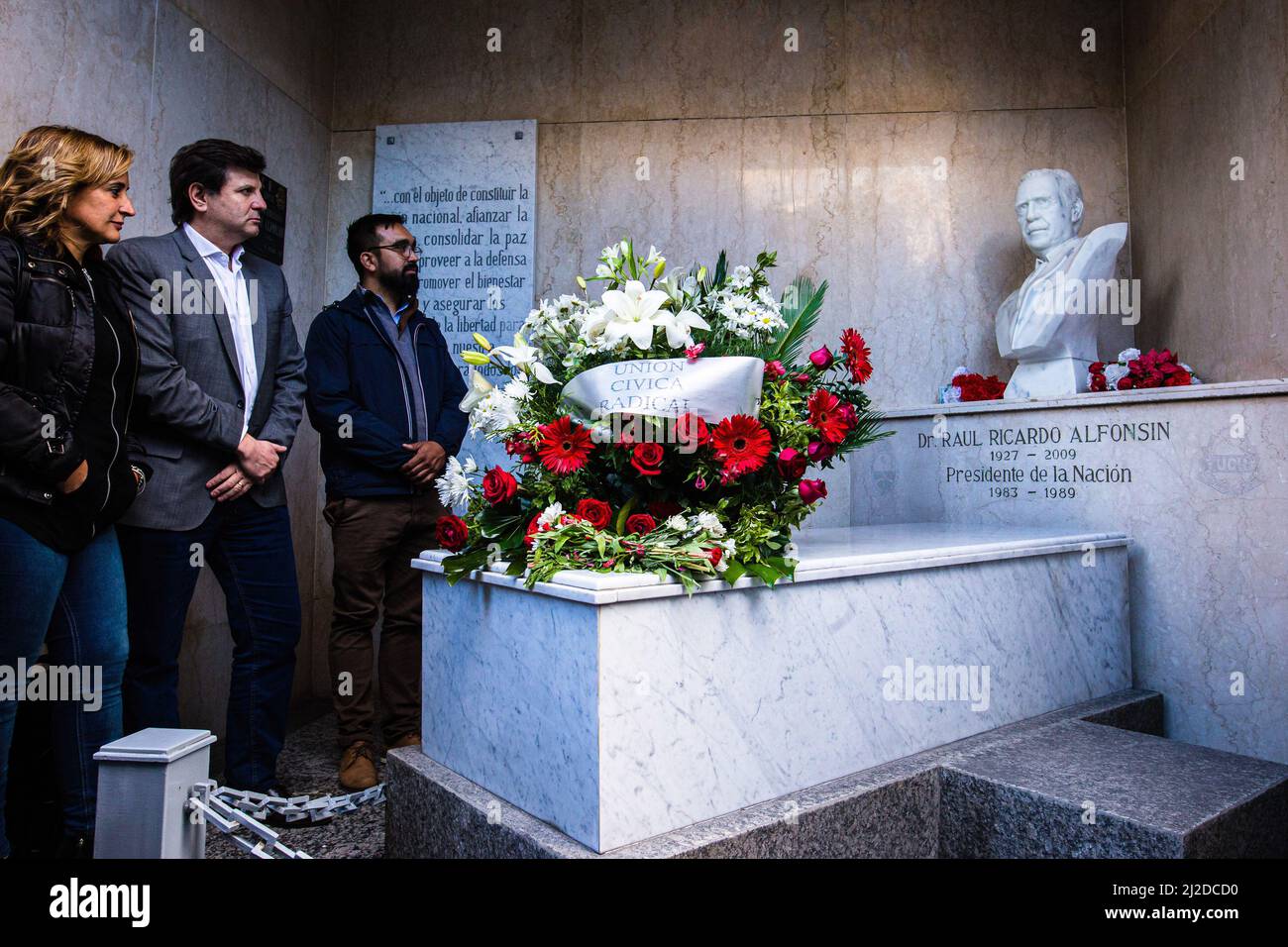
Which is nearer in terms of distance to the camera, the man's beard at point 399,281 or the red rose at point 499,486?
the red rose at point 499,486

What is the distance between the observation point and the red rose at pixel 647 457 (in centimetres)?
171

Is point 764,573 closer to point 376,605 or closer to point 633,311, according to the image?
point 633,311

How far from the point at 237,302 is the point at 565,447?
4.58 feet

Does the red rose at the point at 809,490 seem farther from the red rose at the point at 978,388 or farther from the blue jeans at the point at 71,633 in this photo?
the red rose at the point at 978,388

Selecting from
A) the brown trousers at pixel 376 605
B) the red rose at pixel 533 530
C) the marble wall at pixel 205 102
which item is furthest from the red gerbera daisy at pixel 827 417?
the marble wall at pixel 205 102

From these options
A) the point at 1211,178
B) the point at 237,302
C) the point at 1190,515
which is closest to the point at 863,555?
the point at 1190,515

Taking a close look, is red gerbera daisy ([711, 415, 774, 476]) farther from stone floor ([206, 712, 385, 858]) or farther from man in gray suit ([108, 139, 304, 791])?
man in gray suit ([108, 139, 304, 791])

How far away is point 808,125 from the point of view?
449 centimetres

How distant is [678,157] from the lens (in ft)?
14.9

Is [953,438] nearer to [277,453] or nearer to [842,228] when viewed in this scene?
[842,228]

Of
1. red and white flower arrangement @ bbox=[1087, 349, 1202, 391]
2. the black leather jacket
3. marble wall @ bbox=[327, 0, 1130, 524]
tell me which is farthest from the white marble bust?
the black leather jacket

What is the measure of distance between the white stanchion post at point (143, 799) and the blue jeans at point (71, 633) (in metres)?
1.26

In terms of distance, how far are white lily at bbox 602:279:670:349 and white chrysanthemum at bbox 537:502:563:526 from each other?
1.17 ft

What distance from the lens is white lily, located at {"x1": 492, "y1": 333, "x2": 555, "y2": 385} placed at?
1861 mm
